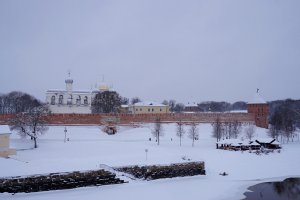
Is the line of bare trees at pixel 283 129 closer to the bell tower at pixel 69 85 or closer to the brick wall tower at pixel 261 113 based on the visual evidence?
the brick wall tower at pixel 261 113

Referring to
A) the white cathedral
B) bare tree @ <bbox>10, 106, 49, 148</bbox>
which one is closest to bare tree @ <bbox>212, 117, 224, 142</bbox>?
bare tree @ <bbox>10, 106, 49, 148</bbox>

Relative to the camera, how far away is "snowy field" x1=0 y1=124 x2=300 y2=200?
60.7 ft

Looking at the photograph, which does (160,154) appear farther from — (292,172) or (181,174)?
(292,172)

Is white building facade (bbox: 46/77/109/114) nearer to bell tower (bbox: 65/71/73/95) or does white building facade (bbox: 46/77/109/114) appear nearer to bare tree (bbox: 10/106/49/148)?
bell tower (bbox: 65/71/73/95)

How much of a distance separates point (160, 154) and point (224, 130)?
1842cm

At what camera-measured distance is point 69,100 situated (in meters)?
61.3

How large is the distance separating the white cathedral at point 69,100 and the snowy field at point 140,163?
21.0 meters

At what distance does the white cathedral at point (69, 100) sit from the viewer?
60281 millimetres

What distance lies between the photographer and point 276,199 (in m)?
18.3

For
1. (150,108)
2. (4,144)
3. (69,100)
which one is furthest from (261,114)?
(4,144)

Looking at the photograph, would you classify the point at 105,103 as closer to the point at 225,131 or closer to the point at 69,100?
the point at 69,100

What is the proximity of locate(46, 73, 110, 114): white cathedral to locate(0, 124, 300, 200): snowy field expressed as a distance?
68.8ft

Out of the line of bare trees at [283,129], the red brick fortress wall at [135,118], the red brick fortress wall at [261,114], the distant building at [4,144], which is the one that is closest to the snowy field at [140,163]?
the distant building at [4,144]

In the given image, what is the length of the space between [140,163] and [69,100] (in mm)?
40835
